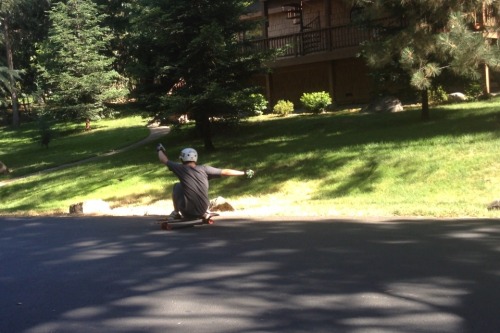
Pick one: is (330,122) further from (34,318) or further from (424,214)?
(34,318)

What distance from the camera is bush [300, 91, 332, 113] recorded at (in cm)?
2647

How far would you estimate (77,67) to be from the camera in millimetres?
36062

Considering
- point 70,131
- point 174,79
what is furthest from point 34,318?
point 70,131

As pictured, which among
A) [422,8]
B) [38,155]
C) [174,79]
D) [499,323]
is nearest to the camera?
[499,323]

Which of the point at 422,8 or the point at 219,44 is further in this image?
the point at 219,44

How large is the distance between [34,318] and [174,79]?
15425mm

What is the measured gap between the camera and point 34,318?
224 inches

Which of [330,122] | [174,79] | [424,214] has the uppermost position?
[174,79]

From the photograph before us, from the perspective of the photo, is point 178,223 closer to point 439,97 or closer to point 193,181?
point 193,181

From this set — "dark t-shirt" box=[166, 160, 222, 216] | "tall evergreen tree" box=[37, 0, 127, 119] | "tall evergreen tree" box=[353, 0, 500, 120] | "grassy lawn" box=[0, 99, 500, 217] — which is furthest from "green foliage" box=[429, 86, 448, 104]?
"tall evergreen tree" box=[37, 0, 127, 119]

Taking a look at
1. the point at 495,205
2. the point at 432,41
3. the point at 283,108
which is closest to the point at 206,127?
the point at 283,108

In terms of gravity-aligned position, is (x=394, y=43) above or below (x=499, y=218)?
above

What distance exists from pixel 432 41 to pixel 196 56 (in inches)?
292

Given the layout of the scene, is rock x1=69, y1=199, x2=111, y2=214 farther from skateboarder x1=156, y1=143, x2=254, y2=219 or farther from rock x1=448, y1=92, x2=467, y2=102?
rock x1=448, y1=92, x2=467, y2=102
